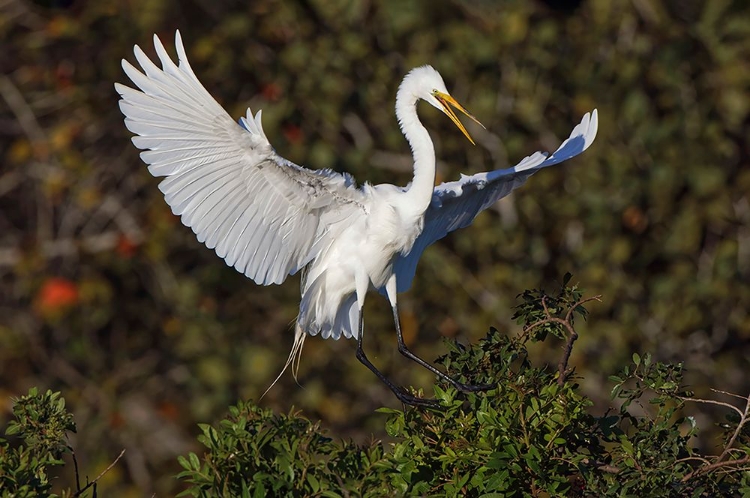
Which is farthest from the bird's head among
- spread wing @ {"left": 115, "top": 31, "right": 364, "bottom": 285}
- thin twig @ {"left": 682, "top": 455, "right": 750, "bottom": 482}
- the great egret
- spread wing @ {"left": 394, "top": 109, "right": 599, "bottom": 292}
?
thin twig @ {"left": 682, "top": 455, "right": 750, "bottom": 482}

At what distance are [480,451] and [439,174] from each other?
345 cm

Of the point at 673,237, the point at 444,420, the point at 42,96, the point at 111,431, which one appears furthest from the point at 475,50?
the point at 444,420

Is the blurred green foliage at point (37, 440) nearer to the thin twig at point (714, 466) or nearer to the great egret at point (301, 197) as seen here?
the great egret at point (301, 197)

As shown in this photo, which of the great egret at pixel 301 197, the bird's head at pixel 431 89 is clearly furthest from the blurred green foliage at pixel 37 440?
the bird's head at pixel 431 89

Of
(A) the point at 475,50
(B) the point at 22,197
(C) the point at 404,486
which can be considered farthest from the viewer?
(B) the point at 22,197

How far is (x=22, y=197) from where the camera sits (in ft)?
21.5

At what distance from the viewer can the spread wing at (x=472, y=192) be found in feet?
12.2

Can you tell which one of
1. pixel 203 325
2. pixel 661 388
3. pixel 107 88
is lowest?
pixel 203 325

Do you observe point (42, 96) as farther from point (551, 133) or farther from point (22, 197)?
point (551, 133)

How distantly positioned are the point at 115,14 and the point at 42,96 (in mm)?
609

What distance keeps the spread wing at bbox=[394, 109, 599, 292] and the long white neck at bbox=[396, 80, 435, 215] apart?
0.42 ft

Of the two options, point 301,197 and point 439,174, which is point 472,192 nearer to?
point 301,197

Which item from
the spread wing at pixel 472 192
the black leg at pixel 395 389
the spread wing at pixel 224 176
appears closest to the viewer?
the black leg at pixel 395 389

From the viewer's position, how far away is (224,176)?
131 inches
